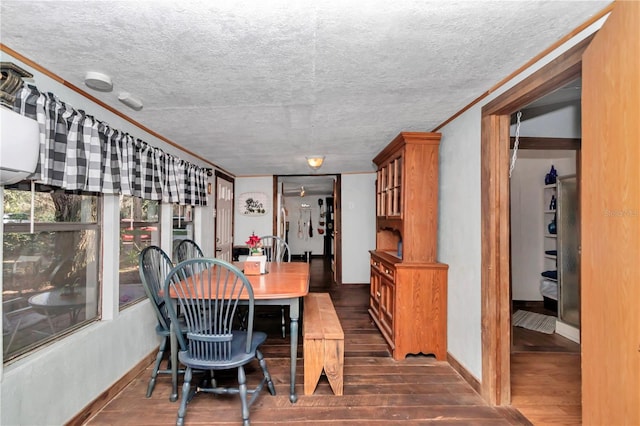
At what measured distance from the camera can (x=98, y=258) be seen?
2.27 m

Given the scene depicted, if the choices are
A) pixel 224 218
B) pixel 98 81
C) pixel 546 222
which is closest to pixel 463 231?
pixel 98 81

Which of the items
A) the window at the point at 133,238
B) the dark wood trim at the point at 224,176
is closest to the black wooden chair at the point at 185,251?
the window at the point at 133,238

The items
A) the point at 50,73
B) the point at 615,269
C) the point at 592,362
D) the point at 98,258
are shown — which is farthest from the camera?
the point at 98,258

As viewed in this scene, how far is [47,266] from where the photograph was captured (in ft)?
6.08

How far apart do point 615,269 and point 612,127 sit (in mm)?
541

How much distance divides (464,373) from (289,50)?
2667mm

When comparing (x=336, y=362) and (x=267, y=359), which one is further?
(x=267, y=359)

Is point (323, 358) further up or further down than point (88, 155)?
further down

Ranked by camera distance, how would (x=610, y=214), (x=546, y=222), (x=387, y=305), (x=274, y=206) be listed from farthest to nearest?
(x=274, y=206) < (x=546, y=222) < (x=387, y=305) < (x=610, y=214)

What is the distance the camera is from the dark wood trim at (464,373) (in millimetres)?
2246

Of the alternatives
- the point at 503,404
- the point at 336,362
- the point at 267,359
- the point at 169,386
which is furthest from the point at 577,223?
the point at 169,386

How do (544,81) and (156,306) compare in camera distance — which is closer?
(544,81)

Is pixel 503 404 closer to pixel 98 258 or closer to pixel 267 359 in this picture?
pixel 267 359

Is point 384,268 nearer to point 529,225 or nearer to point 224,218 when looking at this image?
point 529,225
